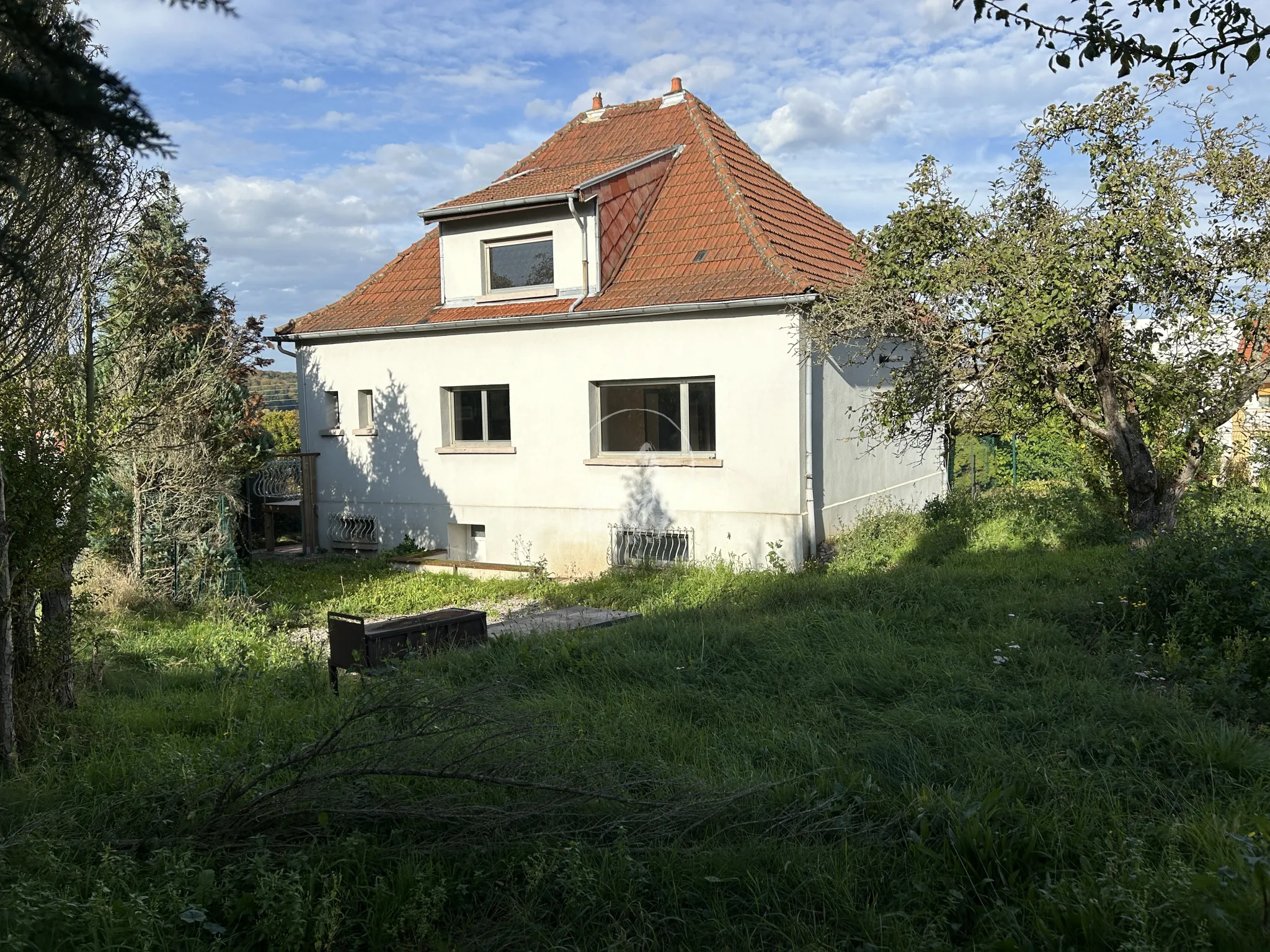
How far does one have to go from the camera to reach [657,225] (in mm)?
15391

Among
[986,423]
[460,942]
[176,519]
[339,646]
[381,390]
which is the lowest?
[460,942]

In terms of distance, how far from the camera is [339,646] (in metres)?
7.36

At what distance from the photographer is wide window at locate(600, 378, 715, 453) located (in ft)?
45.7

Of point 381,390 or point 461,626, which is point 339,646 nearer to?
point 461,626

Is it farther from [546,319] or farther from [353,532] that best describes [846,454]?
[353,532]

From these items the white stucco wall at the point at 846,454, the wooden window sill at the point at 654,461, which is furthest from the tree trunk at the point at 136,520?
the white stucco wall at the point at 846,454

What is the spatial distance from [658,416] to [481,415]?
323 centimetres

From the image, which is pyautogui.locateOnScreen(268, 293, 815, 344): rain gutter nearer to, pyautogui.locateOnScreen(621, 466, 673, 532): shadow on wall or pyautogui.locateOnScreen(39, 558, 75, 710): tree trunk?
pyautogui.locateOnScreen(621, 466, 673, 532): shadow on wall

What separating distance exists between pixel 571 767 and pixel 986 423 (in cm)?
865

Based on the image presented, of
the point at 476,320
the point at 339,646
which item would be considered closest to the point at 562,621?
the point at 339,646

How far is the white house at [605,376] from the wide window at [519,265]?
0.04 meters

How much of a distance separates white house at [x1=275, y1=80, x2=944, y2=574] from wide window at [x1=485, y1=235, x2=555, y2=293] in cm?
4

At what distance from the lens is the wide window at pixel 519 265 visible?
15.1 metres

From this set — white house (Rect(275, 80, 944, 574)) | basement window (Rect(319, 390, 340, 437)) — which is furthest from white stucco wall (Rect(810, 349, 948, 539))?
basement window (Rect(319, 390, 340, 437))
